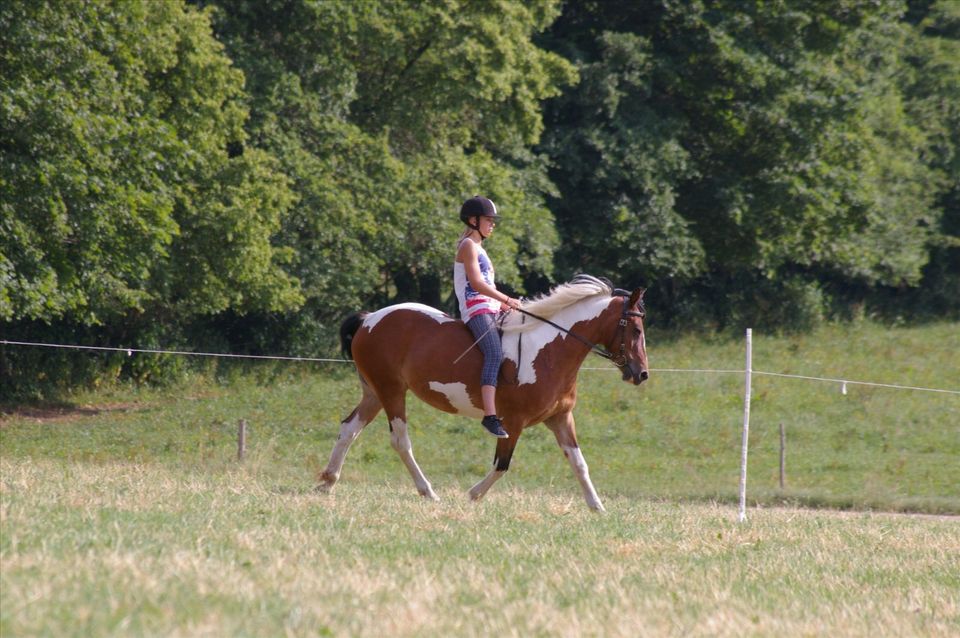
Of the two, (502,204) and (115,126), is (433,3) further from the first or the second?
(115,126)

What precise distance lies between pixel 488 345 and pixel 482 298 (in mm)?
457

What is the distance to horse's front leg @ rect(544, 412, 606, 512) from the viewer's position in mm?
11609

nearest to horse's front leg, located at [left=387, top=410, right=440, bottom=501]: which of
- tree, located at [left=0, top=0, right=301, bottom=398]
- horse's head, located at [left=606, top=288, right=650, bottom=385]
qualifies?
horse's head, located at [left=606, top=288, right=650, bottom=385]

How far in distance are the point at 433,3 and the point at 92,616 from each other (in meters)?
25.5

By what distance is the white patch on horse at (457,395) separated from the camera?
38.3ft

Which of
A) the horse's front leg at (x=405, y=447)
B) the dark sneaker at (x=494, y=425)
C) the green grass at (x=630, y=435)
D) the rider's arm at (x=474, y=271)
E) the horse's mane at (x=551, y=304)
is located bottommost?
the green grass at (x=630, y=435)

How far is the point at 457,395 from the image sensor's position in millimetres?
11711

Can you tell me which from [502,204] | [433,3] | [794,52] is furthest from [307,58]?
[794,52]

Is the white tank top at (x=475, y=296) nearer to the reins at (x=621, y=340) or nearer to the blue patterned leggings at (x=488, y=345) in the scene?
the blue patterned leggings at (x=488, y=345)

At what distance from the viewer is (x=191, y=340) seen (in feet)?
Answer: 97.8

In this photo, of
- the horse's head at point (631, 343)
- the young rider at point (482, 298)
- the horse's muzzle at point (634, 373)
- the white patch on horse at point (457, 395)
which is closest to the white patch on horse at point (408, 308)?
the young rider at point (482, 298)

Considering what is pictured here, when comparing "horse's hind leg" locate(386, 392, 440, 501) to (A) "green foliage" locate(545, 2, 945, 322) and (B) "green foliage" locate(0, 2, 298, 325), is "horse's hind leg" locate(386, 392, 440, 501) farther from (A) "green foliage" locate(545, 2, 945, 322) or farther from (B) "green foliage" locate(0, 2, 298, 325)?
(A) "green foliage" locate(545, 2, 945, 322)

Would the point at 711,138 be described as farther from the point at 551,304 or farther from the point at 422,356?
the point at 422,356

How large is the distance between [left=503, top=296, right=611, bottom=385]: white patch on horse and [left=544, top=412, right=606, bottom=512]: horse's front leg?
2.33ft
